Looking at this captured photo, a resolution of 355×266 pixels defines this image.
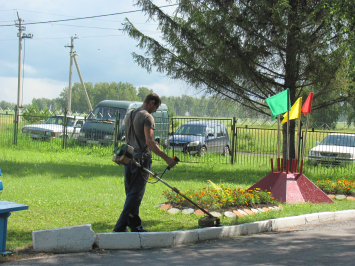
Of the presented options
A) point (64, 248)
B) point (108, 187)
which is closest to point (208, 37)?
point (108, 187)

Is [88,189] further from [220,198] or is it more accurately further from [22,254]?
[22,254]

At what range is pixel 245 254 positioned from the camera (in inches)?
179

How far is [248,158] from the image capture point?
51.5 ft

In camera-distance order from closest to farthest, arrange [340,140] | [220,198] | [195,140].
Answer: [220,198]
[340,140]
[195,140]

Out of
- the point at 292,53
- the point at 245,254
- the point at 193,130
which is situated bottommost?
the point at 245,254

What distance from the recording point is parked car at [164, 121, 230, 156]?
48.2ft

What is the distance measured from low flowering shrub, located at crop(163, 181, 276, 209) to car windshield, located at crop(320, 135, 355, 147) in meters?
7.46

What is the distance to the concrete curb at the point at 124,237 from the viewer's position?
172 inches

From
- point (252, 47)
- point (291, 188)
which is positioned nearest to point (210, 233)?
point (291, 188)

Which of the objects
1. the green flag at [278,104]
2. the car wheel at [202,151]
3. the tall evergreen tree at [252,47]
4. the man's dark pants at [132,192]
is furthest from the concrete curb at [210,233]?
the car wheel at [202,151]

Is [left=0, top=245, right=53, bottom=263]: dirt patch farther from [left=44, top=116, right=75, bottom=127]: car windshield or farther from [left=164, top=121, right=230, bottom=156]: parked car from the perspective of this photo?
[left=44, top=116, right=75, bottom=127]: car windshield

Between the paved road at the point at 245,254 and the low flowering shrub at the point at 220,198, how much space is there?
114 centimetres

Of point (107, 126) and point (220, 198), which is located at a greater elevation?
point (107, 126)

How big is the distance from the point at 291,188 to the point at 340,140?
708 centimetres
